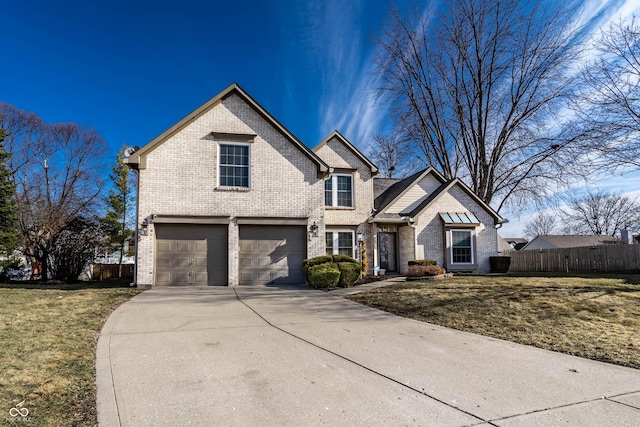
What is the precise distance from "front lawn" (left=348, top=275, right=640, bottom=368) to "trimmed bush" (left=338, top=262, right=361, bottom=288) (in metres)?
1.97

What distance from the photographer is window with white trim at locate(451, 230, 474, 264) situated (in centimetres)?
1972

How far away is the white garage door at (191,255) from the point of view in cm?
1438

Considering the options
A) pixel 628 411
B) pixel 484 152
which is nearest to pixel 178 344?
pixel 628 411

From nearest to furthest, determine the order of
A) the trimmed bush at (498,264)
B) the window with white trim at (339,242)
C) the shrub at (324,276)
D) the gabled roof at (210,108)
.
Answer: the shrub at (324,276) → the gabled roof at (210,108) → the window with white trim at (339,242) → the trimmed bush at (498,264)

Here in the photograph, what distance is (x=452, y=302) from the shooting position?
9.90 m

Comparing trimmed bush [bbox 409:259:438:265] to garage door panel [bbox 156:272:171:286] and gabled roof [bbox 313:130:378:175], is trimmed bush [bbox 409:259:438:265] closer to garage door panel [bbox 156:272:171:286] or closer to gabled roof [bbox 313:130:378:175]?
gabled roof [bbox 313:130:378:175]

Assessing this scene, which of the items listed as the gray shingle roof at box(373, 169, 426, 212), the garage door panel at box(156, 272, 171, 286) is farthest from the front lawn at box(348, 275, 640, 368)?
the gray shingle roof at box(373, 169, 426, 212)

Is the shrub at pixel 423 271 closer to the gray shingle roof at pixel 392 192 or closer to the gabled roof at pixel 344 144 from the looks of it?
the gray shingle roof at pixel 392 192

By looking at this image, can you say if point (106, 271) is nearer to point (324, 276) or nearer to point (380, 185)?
point (380, 185)

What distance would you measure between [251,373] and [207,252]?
10534 millimetres

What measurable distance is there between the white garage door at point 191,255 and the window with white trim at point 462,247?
37.0ft

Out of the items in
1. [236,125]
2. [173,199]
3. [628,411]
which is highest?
[236,125]

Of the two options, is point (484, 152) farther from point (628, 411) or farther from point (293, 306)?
point (628, 411)

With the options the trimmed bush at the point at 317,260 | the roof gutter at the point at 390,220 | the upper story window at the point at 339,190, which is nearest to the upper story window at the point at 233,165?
the trimmed bush at the point at 317,260
